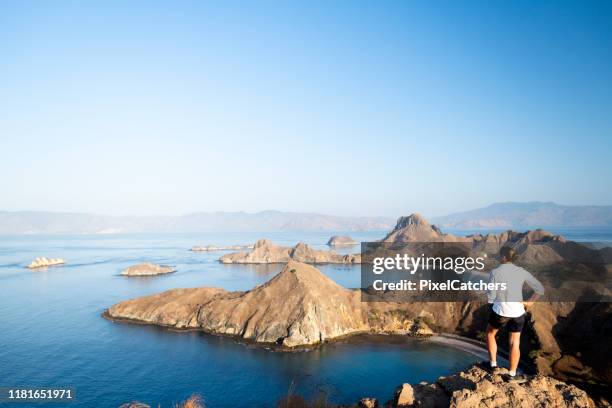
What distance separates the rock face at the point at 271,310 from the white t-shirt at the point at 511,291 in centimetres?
4993

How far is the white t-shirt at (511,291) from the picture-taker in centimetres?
977

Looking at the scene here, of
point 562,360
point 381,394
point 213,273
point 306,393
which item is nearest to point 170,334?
point 306,393

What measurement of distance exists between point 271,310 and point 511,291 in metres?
55.8

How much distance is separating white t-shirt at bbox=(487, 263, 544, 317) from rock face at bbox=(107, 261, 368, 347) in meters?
49.9

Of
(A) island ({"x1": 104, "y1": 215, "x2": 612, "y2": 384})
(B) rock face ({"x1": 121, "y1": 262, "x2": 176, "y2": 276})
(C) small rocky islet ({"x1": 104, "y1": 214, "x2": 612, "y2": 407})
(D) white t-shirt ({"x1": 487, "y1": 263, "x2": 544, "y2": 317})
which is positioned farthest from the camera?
(B) rock face ({"x1": 121, "y1": 262, "x2": 176, "y2": 276})

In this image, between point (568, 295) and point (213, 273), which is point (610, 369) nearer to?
point (568, 295)

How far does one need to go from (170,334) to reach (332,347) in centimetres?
2684

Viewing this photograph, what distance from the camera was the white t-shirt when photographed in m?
9.77

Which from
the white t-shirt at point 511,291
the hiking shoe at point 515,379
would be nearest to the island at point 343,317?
the hiking shoe at point 515,379

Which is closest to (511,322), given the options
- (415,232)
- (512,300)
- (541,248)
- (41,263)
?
(512,300)

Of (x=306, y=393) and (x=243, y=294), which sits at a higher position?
(x=243, y=294)

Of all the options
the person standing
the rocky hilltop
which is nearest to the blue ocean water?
the rocky hilltop

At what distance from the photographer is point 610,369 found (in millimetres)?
42844

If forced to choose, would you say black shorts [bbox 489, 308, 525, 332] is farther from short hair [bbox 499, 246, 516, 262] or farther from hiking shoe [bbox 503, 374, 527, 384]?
short hair [bbox 499, 246, 516, 262]
